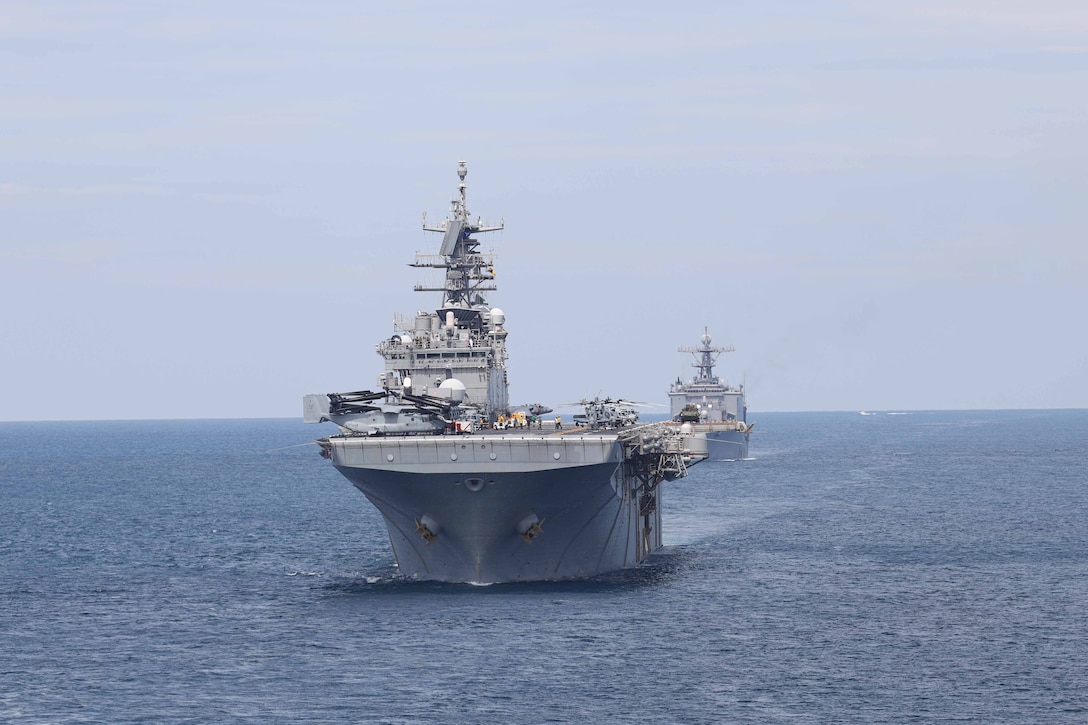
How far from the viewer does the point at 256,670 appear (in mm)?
26656

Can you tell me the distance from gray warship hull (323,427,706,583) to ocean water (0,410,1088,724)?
2.73ft

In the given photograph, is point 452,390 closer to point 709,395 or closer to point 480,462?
point 480,462

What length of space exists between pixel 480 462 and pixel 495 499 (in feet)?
4.28

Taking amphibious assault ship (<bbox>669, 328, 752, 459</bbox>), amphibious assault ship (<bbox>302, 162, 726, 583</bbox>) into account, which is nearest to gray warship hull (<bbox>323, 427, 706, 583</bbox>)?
amphibious assault ship (<bbox>302, 162, 726, 583</bbox>)

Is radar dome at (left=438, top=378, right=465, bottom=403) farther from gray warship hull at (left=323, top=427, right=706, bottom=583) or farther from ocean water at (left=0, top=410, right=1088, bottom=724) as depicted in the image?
ocean water at (left=0, top=410, right=1088, bottom=724)

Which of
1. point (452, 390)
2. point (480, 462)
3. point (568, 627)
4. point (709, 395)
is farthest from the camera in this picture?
point (709, 395)

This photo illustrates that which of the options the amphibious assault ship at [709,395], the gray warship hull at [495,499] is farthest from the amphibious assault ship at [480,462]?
the amphibious assault ship at [709,395]

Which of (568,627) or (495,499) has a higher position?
(495,499)

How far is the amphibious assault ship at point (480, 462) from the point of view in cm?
3262

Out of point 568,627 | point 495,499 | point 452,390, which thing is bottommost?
point 568,627

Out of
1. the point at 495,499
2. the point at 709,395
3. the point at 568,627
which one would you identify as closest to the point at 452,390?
the point at 495,499

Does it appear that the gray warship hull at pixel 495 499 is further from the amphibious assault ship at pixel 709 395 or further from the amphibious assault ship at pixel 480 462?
the amphibious assault ship at pixel 709 395

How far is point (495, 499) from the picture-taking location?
3325 cm

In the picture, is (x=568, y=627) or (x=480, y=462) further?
(x=480, y=462)
